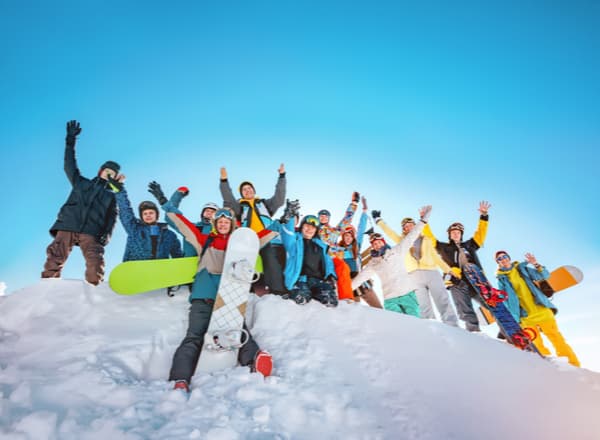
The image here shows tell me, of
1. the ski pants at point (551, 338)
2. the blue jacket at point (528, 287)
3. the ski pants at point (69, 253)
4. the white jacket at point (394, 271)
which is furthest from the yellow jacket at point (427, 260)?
the ski pants at point (69, 253)

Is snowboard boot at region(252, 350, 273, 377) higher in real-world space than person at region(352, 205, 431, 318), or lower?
lower

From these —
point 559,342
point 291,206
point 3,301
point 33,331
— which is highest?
point 291,206

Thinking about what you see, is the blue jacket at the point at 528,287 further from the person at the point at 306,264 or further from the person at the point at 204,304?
the person at the point at 204,304

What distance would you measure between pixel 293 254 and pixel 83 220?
3.14 metres

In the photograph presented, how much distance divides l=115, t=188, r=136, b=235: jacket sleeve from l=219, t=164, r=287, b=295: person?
1550 mm

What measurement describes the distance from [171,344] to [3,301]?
1.93 m

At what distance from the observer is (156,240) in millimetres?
4996

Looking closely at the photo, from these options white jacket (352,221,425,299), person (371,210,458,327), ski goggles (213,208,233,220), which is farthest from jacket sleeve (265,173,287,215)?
person (371,210,458,327)

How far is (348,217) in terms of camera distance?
6.73 meters

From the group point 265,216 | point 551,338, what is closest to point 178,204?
point 265,216

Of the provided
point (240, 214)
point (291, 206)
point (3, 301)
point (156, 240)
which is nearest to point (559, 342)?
point (291, 206)

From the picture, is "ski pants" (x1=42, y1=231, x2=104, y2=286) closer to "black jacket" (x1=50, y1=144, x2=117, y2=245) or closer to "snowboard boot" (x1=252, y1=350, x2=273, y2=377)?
"black jacket" (x1=50, y1=144, x2=117, y2=245)

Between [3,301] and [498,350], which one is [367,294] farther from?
[3,301]

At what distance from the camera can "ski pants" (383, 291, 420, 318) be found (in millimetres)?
5520
